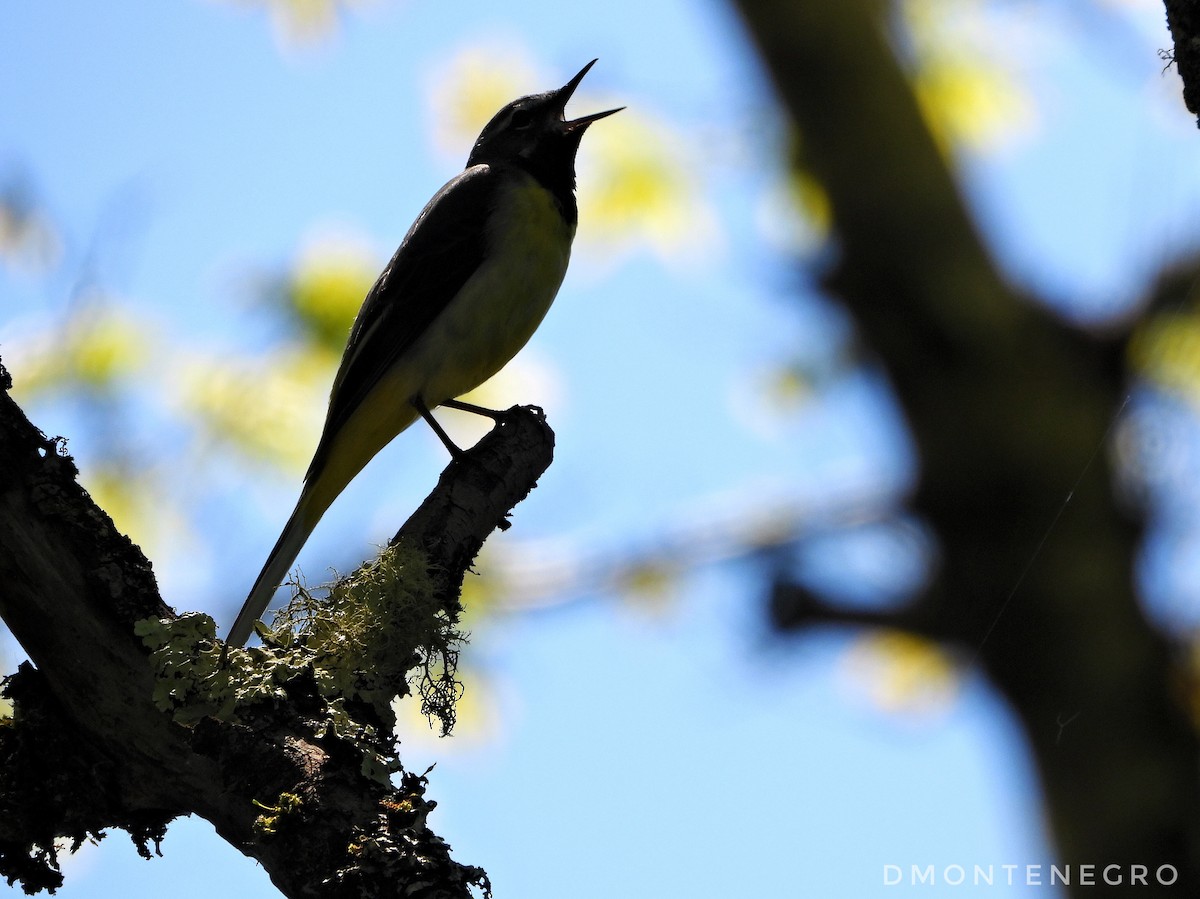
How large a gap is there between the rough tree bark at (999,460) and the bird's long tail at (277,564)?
2.27 metres

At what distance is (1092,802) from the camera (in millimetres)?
5727

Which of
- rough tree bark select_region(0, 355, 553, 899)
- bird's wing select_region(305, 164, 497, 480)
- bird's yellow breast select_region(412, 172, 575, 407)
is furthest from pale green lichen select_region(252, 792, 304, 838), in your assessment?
bird's yellow breast select_region(412, 172, 575, 407)

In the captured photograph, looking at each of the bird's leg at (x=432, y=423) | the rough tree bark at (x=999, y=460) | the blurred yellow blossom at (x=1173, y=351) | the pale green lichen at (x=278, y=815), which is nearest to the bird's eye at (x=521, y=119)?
the rough tree bark at (x=999, y=460)

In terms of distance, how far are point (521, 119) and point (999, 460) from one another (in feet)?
9.97

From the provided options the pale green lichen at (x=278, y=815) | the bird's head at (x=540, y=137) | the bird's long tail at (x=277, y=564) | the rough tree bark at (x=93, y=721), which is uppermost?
the bird's head at (x=540, y=137)

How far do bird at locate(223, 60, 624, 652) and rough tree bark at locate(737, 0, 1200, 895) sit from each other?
1607 mm

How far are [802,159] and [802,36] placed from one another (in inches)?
24.3

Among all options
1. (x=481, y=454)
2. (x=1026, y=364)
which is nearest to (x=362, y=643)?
(x=481, y=454)

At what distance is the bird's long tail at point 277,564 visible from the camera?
4324mm

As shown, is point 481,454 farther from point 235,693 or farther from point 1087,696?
point 1087,696

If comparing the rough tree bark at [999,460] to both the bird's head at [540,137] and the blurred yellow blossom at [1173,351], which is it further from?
the bird's head at [540,137]

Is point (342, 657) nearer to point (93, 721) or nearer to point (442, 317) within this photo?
point (93, 721)

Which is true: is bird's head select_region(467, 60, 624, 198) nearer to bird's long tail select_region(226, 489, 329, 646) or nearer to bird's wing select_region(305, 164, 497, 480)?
bird's wing select_region(305, 164, 497, 480)

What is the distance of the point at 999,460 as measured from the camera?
6.12 metres
